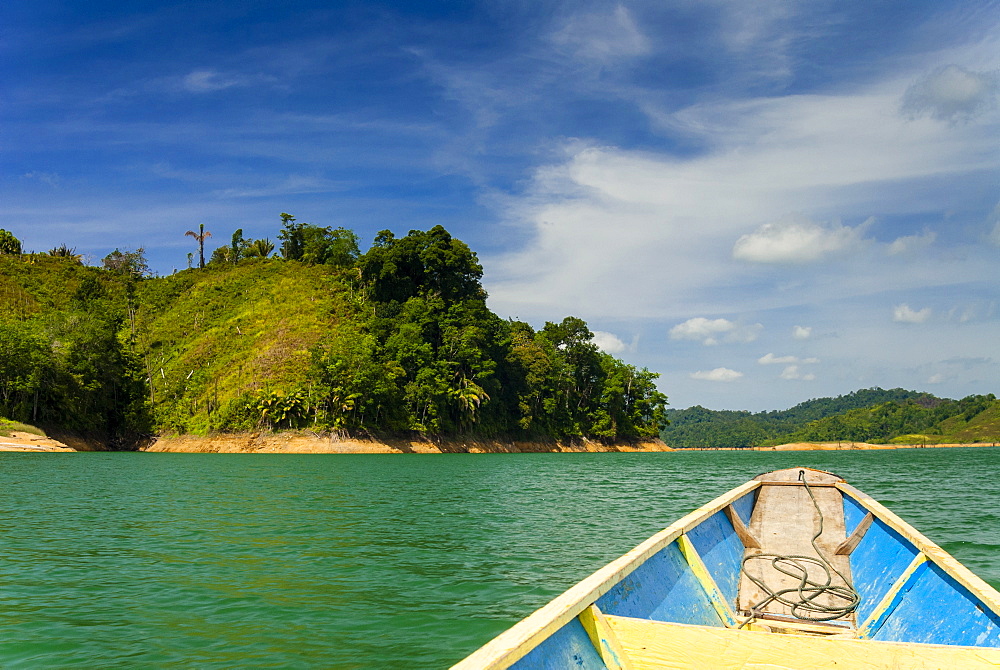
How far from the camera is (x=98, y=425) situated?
61.5 m

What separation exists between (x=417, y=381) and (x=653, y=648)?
66749 mm

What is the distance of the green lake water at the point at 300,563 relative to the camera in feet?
23.1

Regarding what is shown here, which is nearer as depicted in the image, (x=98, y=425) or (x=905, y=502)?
(x=905, y=502)

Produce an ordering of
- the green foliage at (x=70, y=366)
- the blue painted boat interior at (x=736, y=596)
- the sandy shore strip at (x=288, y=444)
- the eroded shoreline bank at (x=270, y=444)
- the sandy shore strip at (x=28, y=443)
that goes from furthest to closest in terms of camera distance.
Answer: the sandy shore strip at (x=288, y=444), the green foliage at (x=70, y=366), the eroded shoreline bank at (x=270, y=444), the sandy shore strip at (x=28, y=443), the blue painted boat interior at (x=736, y=596)

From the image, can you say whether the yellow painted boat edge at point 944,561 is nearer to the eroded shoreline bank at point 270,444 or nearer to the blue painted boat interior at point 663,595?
the blue painted boat interior at point 663,595

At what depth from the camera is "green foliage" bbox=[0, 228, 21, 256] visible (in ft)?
275

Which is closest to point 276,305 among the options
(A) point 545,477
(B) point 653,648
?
(A) point 545,477

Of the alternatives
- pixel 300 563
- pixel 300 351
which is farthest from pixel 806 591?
pixel 300 351

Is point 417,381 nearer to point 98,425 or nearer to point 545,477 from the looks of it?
point 98,425

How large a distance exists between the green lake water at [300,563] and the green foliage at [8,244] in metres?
76.5

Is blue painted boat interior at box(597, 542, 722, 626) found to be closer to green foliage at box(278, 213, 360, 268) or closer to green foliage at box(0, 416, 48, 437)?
green foliage at box(0, 416, 48, 437)

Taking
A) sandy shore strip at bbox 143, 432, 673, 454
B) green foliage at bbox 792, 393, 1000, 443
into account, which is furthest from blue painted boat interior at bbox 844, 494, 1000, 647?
green foliage at bbox 792, 393, 1000, 443

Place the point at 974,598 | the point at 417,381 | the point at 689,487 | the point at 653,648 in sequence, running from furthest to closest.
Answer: the point at 417,381
the point at 689,487
the point at 974,598
the point at 653,648

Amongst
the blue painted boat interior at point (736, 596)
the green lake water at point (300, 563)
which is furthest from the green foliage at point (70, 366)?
the blue painted boat interior at point (736, 596)
